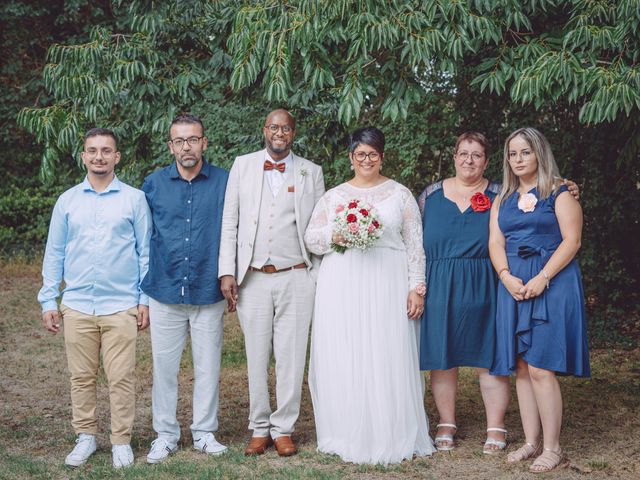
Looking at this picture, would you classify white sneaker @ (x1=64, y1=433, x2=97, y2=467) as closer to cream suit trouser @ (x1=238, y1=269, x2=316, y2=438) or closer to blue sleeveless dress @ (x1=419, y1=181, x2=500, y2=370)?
cream suit trouser @ (x1=238, y1=269, x2=316, y2=438)

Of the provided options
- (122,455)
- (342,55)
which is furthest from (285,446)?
(342,55)

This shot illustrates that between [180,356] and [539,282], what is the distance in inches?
96.3

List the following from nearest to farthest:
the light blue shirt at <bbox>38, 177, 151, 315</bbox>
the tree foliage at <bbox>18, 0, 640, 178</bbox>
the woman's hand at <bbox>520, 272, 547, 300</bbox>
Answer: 1. the tree foliage at <bbox>18, 0, 640, 178</bbox>
2. the woman's hand at <bbox>520, 272, 547, 300</bbox>
3. the light blue shirt at <bbox>38, 177, 151, 315</bbox>

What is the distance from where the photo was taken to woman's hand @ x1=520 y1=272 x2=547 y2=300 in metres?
5.10

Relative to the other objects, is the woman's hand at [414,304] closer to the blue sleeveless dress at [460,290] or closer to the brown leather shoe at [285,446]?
the blue sleeveless dress at [460,290]

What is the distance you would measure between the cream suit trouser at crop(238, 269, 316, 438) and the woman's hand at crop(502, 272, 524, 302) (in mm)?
1300

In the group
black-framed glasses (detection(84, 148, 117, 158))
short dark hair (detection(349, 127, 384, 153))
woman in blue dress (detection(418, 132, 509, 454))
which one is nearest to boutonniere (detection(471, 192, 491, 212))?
woman in blue dress (detection(418, 132, 509, 454))

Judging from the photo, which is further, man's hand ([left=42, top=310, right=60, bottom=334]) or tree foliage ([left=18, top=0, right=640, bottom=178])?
man's hand ([left=42, top=310, right=60, bottom=334])

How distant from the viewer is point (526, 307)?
5.18 meters

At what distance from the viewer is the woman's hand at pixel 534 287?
5.10 metres

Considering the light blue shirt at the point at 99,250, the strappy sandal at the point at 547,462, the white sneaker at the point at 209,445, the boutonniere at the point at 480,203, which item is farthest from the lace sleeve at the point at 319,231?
the strappy sandal at the point at 547,462

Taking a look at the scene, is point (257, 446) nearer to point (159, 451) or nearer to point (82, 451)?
point (159, 451)

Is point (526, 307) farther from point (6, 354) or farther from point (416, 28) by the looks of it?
point (6, 354)

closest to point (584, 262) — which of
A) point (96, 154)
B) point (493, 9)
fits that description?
point (493, 9)
